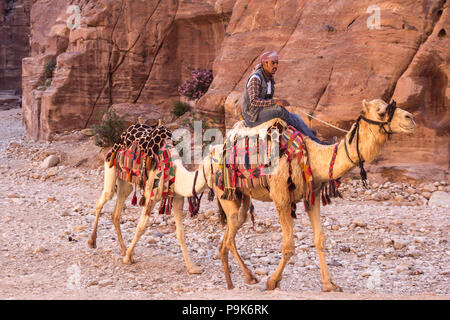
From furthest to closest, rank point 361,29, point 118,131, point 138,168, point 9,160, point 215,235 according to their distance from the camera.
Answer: point 9,160
point 118,131
point 361,29
point 215,235
point 138,168

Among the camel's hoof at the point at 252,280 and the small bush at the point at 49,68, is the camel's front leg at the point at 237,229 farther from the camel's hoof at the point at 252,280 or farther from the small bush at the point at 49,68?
the small bush at the point at 49,68

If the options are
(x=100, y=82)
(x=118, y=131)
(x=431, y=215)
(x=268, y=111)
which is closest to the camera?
(x=268, y=111)

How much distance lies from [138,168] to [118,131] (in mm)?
8015

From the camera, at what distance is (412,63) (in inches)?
418

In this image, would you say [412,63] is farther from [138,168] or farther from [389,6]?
[138,168]

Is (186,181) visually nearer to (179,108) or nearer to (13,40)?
(179,108)

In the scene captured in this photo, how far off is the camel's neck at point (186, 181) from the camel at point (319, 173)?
203mm

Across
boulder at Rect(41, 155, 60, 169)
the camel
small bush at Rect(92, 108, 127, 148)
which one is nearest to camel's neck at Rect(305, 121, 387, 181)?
the camel

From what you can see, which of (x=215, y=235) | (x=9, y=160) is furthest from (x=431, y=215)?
(x=9, y=160)

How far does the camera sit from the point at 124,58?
723 inches

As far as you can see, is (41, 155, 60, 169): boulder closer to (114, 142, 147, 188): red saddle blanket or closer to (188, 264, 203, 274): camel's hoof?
(114, 142, 147, 188): red saddle blanket

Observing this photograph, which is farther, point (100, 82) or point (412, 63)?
point (100, 82)

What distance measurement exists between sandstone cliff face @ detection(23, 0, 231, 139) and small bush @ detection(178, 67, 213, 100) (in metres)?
0.79

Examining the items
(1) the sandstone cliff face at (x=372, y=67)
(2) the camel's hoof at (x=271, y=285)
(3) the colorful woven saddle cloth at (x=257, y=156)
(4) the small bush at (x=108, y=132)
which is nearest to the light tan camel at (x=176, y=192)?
(3) the colorful woven saddle cloth at (x=257, y=156)
